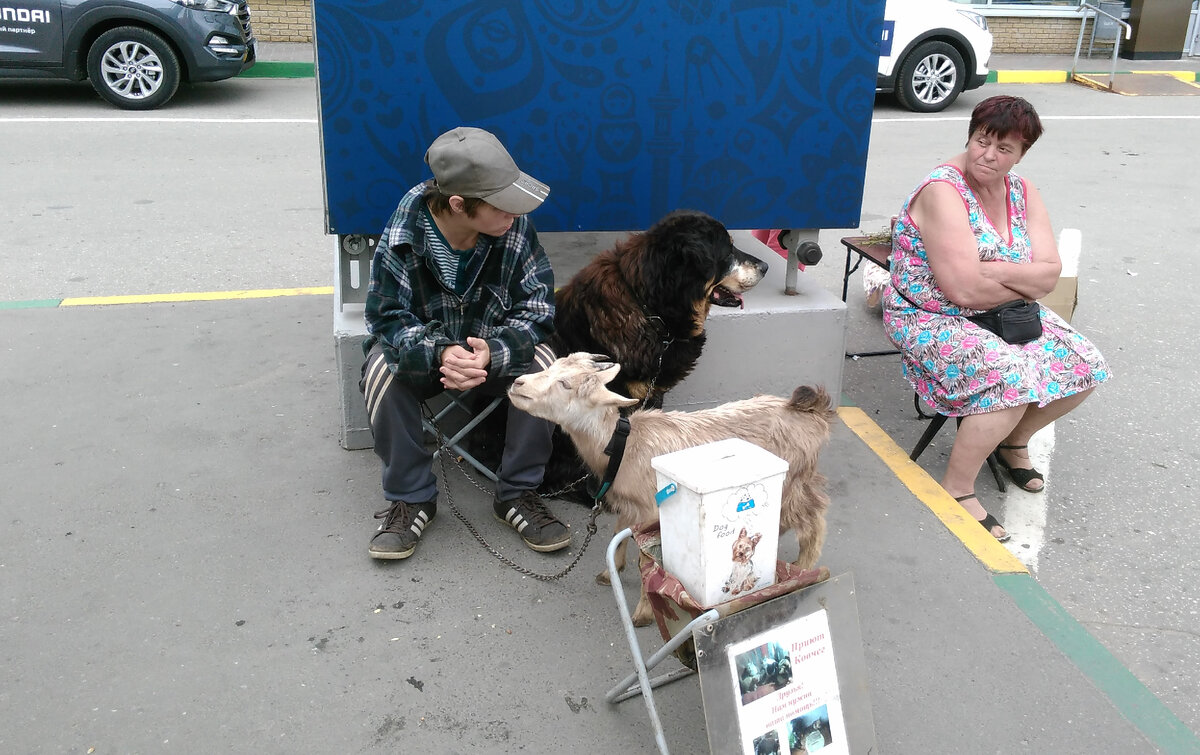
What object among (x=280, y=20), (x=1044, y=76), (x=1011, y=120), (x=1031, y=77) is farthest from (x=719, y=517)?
(x=1044, y=76)

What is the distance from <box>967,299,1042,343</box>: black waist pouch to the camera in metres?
3.64

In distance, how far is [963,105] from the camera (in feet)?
40.2

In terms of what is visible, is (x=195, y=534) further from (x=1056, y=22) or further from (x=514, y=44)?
(x=1056, y=22)

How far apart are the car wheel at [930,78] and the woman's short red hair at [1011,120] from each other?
8.67 meters

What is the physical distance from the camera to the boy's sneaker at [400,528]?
3.14m

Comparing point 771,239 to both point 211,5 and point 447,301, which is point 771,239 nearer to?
point 447,301

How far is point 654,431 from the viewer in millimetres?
2908

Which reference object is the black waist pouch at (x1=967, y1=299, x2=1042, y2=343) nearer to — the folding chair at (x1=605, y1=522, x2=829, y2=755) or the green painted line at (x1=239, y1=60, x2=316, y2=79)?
the folding chair at (x1=605, y1=522, x2=829, y2=755)

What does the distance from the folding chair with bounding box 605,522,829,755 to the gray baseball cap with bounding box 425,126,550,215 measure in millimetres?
1139

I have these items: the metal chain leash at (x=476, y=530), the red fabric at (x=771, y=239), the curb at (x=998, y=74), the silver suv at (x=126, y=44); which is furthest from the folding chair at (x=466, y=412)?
the curb at (x=998, y=74)

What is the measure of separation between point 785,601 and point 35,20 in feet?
32.9

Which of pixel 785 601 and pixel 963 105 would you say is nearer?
pixel 785 601

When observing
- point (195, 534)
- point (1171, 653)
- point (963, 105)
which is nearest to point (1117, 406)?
point (1171, 653)

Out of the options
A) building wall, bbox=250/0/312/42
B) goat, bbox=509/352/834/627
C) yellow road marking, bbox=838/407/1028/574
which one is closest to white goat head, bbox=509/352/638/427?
goat, bbox=509/352/834/627
